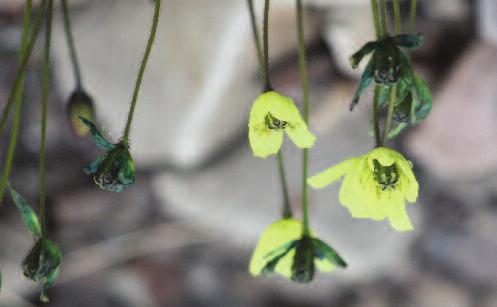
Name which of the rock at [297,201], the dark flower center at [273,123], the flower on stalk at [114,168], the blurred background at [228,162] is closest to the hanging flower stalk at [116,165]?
the flower on stalk at [114,168]

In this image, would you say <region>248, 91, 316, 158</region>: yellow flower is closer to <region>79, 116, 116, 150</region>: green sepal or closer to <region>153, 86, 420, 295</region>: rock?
<region>79, 116, 116, 150</region>: green sepal

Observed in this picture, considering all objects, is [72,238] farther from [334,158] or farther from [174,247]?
[334,158]

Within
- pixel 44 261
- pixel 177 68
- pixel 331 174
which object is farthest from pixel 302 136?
pixel 177 68

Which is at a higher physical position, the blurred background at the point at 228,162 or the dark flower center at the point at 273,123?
the dark flower center at the point at 273,123

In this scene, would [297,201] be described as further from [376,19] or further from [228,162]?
[376,19]

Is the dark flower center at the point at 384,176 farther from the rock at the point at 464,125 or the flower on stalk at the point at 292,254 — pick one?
the rock at the point at 464,125

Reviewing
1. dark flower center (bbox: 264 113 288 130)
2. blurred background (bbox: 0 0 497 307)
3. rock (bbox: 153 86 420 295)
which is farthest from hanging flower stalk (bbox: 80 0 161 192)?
rock (bbox: 153 86 420 295)

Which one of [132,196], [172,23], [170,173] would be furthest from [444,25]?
[132,196]
